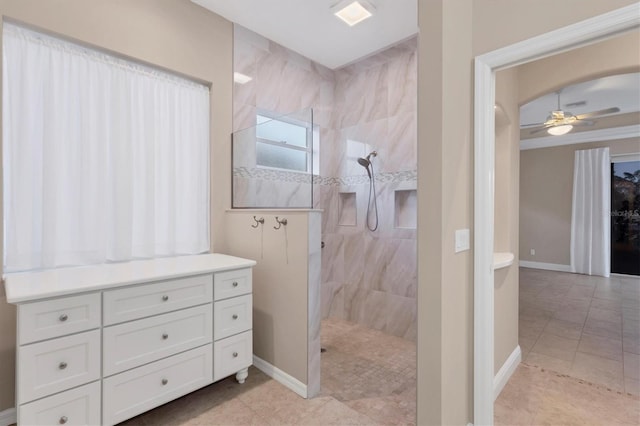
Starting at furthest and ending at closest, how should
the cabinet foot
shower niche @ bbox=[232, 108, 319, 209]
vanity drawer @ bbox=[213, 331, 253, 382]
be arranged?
shower niche @ bbox=[232, 108, 319, 209]
the cabinet foot
vanity drawer @ bbox=[213, 331, 253, 382]

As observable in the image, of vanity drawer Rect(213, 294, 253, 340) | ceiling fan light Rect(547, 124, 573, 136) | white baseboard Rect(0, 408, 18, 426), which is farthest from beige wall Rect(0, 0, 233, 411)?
ceiling fan light Rect(547, 124, 573, 136)

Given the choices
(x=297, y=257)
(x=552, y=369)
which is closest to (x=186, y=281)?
(x=297, y=257)

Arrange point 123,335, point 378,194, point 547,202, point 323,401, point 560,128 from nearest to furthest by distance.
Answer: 1. point 123,335
2. point 323,401
3. point 378,194
4. point 560,128
5. point 547,202

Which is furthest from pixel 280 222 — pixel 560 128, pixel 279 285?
pixel 560 128

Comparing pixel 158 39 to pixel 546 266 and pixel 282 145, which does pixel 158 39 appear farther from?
pixel 546 266

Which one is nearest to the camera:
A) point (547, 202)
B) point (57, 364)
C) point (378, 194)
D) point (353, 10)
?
point (57, 364)

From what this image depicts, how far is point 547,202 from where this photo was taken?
673 centimetres

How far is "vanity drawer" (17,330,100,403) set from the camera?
139 cm

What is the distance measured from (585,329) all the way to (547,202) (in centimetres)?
420

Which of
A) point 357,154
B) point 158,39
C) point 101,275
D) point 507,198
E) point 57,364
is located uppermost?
point 158,39

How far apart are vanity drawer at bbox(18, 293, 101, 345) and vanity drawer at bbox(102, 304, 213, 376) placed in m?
0.12

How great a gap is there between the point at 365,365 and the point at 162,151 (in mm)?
2414

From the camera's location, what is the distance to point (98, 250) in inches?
83.7

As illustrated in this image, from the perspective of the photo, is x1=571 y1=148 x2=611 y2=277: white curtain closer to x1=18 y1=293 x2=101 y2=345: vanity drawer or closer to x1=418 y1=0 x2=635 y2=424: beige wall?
x1=418 y1=0 x2=635 y2=424: beige wall
